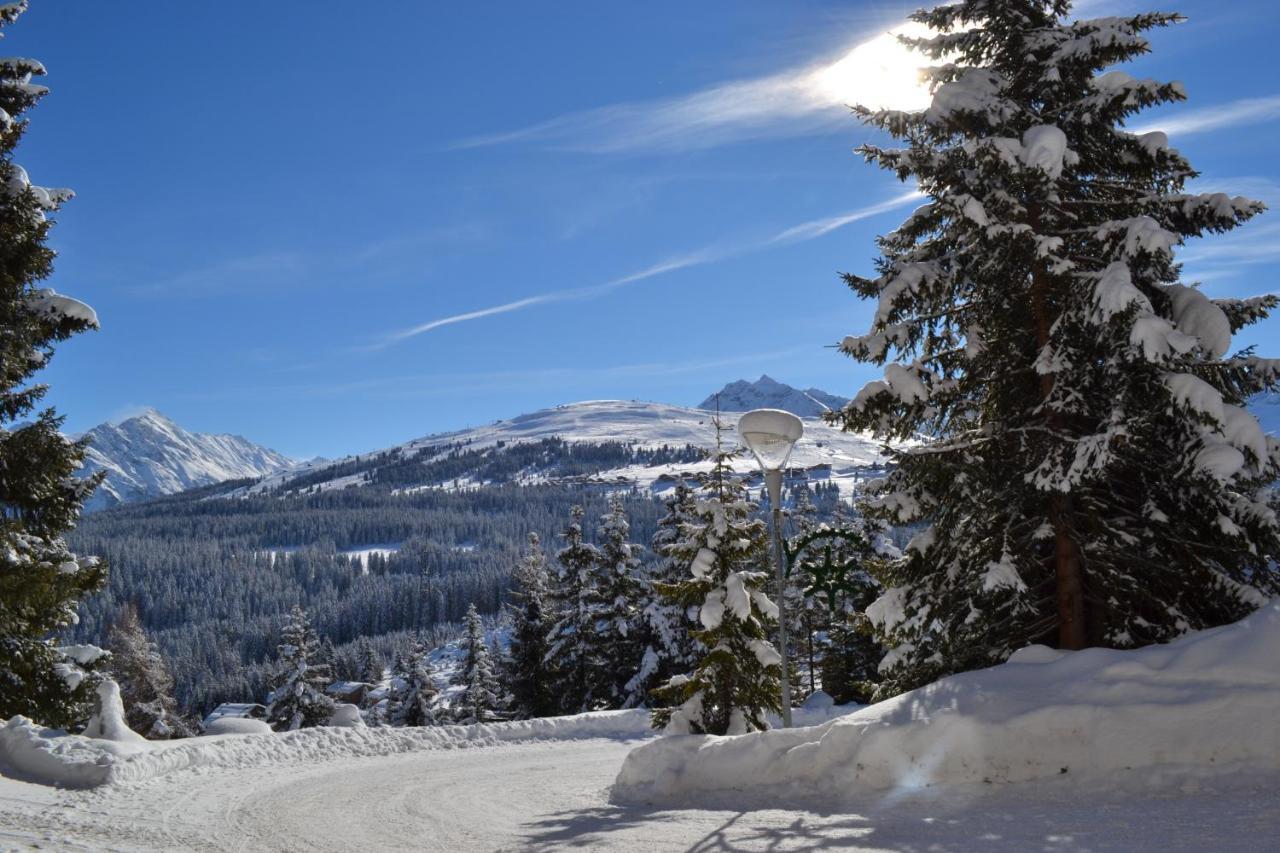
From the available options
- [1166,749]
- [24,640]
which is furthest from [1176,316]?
[24,640]

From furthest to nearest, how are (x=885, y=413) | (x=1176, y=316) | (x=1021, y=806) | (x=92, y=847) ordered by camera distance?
(x=885, y=413) < (x=1176, y=316) < (x=92, y=847) < (x=1021, y=806)

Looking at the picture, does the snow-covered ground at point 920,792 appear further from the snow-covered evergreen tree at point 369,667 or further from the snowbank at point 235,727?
the snow-covered evergreen tree at point 369,667

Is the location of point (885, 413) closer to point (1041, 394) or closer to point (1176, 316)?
point (1041, 394)

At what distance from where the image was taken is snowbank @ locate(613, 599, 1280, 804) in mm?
6266

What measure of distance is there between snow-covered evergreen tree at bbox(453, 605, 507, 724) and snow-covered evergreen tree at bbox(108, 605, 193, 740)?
1382 cm

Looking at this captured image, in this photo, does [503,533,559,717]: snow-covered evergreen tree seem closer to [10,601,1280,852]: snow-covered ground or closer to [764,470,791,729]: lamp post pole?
[10,601,1280,852]: snow-covered ground

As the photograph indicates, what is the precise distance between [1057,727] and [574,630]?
Result: 1008 inches

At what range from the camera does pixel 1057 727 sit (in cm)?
675

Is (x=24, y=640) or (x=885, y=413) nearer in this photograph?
(x=885, y=413)

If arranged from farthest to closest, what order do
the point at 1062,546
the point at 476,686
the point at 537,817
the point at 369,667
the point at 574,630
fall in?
the point at 369,667
the point at 476,686
the point at 574,630
the point at 537,817
the point at 1062,546

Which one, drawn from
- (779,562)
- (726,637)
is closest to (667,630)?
(726,637)

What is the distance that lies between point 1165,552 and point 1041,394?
211cm

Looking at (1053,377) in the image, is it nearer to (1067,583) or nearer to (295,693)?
(1067,583)

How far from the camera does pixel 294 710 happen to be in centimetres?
3712
